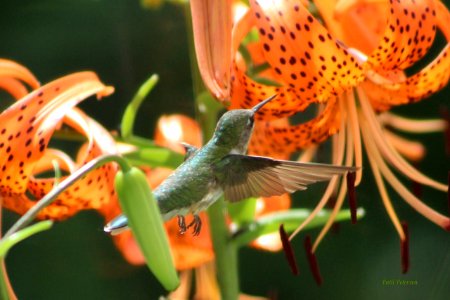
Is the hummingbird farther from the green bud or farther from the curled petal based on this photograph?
the curled petal

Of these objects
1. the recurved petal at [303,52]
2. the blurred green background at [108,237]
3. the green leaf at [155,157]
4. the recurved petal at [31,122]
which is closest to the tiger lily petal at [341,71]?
the recurved petal at [303,52]

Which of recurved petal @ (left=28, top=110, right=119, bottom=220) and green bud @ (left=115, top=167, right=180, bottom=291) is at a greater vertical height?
green bud @ (left=115, top=167, right=180, bottom=291)

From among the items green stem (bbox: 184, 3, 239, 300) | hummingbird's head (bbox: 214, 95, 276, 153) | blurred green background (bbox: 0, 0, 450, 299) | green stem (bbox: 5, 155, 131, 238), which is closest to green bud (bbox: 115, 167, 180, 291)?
green stem (bbox: 5, 155, 131, 238)

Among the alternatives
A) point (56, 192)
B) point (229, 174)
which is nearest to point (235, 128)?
point (229, 174)

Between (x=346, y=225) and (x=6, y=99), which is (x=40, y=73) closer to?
(x=6, y=99)

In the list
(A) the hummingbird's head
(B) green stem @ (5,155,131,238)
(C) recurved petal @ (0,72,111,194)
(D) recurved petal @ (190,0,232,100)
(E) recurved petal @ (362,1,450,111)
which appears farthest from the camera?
(E) recurved petal @ (362,1,450,111)

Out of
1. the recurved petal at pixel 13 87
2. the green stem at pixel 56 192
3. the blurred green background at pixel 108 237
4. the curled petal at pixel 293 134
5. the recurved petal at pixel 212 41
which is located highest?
the recurved petal at pixel 212 41

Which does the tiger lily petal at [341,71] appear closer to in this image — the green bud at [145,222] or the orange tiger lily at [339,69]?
the orange tiger lily at [339,69]
